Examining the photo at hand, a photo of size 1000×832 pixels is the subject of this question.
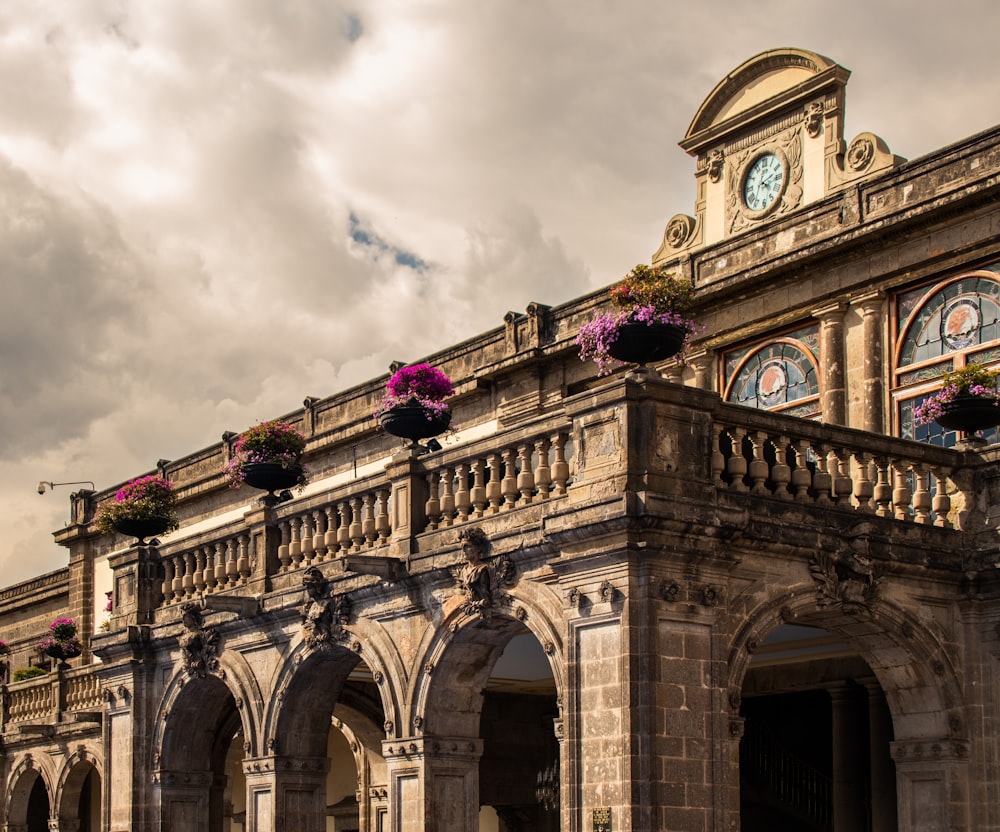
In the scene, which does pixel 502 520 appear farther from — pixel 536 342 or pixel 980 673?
pixel 536 342

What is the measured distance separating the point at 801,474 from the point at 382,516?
14.7 feet

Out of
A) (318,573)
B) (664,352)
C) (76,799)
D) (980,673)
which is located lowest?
(76,799)

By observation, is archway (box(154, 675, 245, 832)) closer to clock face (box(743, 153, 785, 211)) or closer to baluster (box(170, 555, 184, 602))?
baluster (box(170, 555, 184, 602))

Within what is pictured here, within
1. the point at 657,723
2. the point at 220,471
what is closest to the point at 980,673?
the point at 657,723

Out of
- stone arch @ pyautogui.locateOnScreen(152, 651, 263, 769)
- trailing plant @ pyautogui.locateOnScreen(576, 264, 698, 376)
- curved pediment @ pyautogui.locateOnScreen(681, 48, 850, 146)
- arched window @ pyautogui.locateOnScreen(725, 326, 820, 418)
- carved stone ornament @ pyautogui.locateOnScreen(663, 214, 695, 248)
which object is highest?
curved pediment @ pyautogui.locateOnScreen(681, 48, 850, 146)

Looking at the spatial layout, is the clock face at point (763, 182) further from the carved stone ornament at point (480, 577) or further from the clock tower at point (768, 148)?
the carved stone ornament at point (480, 577)

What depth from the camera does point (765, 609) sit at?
13.9 m

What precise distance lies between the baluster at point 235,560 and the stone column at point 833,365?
7212mm

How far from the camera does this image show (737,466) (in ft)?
45.5

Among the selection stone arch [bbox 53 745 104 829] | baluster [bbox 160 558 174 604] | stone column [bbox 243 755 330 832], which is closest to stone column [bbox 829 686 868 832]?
stone column [bbox 243 755 330 832]

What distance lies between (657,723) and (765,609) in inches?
62.0

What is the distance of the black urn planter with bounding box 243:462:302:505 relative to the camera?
750 inches

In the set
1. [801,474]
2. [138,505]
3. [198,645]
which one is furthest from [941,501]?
[138,505]

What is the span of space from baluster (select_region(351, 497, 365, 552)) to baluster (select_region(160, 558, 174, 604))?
3.99 meters
